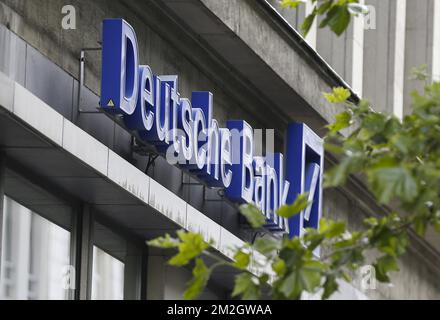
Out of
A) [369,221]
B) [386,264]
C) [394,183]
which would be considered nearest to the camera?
[394,183]

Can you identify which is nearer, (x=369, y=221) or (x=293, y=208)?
(x=293, y=208)

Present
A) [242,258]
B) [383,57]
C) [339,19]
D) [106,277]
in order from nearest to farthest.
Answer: [242,258] < [339,19] < [106,277] < [383,57]

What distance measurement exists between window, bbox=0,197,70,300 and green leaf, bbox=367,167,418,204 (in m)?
10.4

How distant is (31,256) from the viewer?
1941 cm

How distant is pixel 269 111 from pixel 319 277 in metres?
18.5

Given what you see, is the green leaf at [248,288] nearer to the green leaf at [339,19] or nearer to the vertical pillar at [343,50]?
the green leaf at [339,19]

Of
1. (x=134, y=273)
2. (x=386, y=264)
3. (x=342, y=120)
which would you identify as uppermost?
(x=134, y=273)

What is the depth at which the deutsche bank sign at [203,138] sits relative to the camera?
19.4 meters

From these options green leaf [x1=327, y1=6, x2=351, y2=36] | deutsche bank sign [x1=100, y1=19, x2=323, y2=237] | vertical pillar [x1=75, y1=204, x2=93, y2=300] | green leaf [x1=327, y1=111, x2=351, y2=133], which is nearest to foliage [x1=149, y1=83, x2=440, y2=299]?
green leaf [x1=327, y1=6, x2=351, y2=36]

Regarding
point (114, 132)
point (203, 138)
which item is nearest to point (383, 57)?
point (203, 138)

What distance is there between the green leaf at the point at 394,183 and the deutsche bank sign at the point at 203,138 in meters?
7.97

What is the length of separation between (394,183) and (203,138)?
13.6m

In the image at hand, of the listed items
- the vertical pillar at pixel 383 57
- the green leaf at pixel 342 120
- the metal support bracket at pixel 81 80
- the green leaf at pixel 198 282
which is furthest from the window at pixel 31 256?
the vertical pillar at pixel 383 57

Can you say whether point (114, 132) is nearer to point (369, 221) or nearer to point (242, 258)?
point (369, 221)
